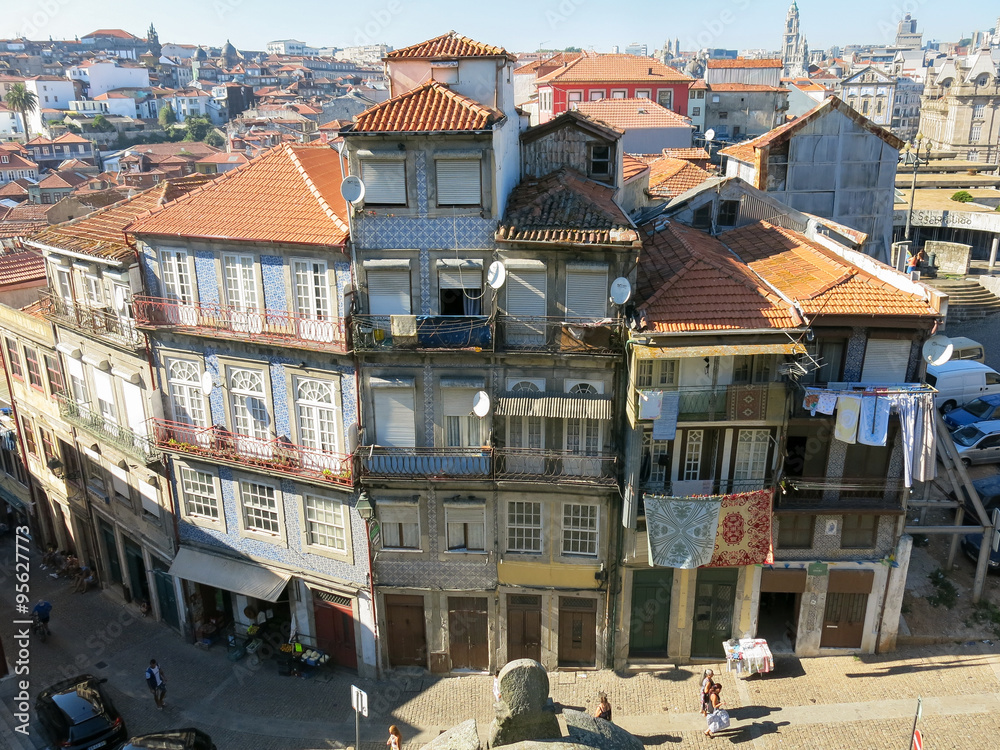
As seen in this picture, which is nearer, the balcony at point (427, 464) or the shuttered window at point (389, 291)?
the shuttered window at point (389, 291)

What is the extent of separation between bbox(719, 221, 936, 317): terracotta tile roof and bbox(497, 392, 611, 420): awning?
7096mm

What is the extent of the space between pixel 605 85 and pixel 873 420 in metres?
49.4

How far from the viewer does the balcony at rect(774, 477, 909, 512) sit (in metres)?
26.6

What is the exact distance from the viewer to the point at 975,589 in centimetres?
3003

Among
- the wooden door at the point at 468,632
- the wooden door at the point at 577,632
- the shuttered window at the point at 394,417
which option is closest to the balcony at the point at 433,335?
the shuttered window at the point at 394,417

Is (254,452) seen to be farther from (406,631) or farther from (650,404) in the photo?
(650,404)

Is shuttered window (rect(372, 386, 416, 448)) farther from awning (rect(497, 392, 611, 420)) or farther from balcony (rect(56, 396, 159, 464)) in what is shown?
balcony (rect(56, 396, 159, 464))

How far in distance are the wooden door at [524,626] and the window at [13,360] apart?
25.5 m

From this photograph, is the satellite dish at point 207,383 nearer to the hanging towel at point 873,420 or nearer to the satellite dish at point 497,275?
the satellite dish at point 497,275

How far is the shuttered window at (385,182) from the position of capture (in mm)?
24844

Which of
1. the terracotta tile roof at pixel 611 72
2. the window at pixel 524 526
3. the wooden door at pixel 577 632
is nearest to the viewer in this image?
the window at pixel 524 526

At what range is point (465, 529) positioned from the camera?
91.2ft

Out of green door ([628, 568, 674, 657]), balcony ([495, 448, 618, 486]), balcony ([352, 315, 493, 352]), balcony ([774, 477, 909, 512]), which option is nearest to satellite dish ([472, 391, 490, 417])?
balcony ([352, 315, 493, 352])

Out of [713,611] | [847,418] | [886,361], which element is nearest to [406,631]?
[713,611]
